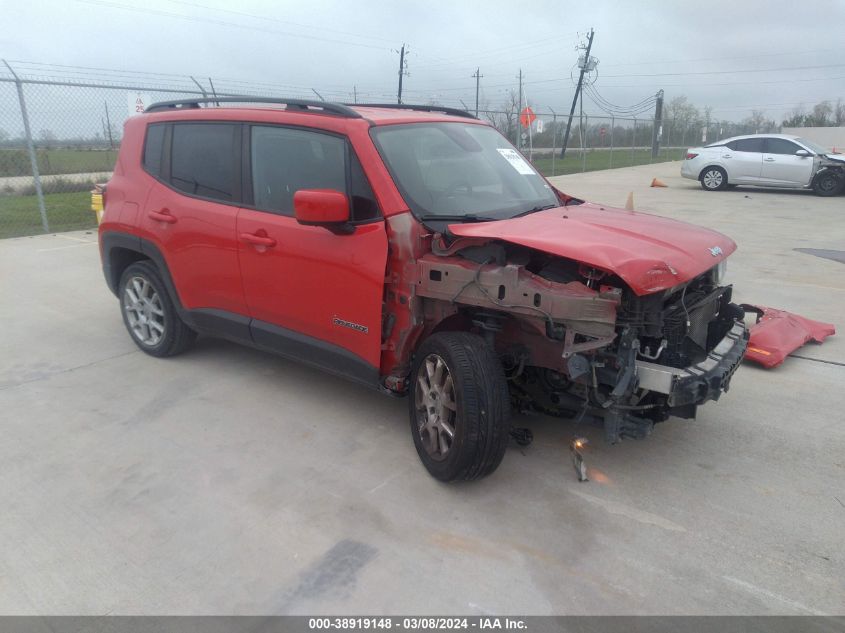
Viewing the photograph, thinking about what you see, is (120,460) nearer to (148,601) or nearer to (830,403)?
(148,601)

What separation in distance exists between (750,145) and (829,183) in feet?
7.04

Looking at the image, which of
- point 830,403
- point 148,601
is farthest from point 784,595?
point 148,601

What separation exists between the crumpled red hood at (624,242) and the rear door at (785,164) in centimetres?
1547

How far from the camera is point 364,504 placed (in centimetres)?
327

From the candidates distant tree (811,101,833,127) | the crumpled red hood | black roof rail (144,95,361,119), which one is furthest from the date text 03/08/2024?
distant tree (811,101,833,127)

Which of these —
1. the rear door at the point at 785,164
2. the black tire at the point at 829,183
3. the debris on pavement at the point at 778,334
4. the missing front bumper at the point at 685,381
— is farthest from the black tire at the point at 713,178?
the missing front bumper at the point at 685,381

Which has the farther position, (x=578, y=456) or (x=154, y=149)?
(x=154, y=149)

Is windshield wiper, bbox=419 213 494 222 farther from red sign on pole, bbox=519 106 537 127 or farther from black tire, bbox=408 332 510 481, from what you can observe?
red sign on pole, bbox=519 106 537 127

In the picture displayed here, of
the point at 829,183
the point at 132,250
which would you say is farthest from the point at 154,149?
the point at 829,183

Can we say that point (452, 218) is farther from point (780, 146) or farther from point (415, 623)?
point (780, 146)

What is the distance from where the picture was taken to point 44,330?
19.3 ft

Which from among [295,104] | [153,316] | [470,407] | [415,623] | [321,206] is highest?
[295,104]

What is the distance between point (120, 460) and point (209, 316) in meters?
1.27

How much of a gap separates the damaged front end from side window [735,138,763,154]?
623 inches
